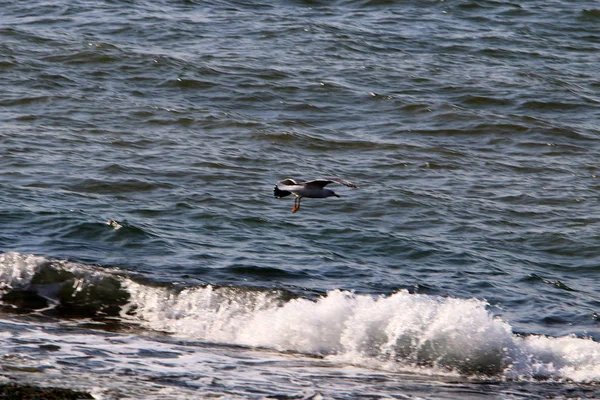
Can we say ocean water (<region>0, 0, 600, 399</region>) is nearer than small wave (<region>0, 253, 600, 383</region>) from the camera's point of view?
Yes

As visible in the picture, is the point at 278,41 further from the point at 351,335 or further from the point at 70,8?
the point at 351,335

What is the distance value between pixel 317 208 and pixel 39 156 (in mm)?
3634

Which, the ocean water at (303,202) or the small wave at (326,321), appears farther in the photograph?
the small wave at (326,321)

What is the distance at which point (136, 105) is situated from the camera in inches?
632

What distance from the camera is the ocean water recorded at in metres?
8.33

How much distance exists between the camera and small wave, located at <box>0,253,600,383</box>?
844 centimetres

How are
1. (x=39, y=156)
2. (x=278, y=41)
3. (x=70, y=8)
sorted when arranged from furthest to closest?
(x=70, y=8) → (x=278, y=41) → (x=39, y=156)

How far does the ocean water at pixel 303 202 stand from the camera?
8328 millimetres

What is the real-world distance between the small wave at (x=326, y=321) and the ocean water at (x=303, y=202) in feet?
0.08

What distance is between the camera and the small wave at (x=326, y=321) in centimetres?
844

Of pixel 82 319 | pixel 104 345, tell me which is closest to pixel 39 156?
pixel 82 319

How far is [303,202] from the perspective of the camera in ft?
42.2

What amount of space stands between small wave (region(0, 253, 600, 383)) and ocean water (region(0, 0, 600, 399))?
2cm

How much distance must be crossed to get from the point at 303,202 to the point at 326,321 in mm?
3968
